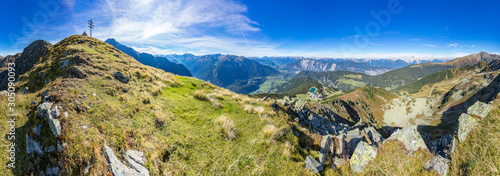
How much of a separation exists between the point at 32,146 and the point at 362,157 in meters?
12.5

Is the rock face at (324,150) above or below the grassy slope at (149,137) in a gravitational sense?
below

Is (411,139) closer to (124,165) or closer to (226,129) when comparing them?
(226,129)

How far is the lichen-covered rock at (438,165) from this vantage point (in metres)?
5.28

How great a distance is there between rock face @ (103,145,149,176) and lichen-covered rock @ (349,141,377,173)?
8.63 meters

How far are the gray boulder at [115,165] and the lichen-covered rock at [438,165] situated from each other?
10062 mm

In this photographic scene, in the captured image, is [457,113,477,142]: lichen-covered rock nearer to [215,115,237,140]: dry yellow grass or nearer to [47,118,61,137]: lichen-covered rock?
[215,115,237,140]: dry yellow grass

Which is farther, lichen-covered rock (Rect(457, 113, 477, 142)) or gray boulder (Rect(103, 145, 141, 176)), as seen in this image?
lichen-covered rock (Rect(457, 113, 477, 142))

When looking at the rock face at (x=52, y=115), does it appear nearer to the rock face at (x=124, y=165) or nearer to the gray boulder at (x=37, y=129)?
the gray boulder at (x=37, y=129)

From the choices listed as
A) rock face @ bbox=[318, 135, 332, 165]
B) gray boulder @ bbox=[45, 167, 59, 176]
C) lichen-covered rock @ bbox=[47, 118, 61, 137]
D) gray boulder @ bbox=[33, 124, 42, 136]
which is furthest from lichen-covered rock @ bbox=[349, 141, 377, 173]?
gray boulder @ bbox=[33, 124, 42, 136]

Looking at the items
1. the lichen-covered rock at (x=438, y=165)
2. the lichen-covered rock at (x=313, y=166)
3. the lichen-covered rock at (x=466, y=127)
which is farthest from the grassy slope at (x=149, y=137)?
the lichen-covered rock at (x=466, y=127)

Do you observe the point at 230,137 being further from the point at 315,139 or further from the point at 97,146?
the point at 315,139

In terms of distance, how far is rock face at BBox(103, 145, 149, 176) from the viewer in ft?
15.2

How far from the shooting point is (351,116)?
128 m

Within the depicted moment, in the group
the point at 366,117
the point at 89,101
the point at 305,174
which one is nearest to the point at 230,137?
the point at 305,174
